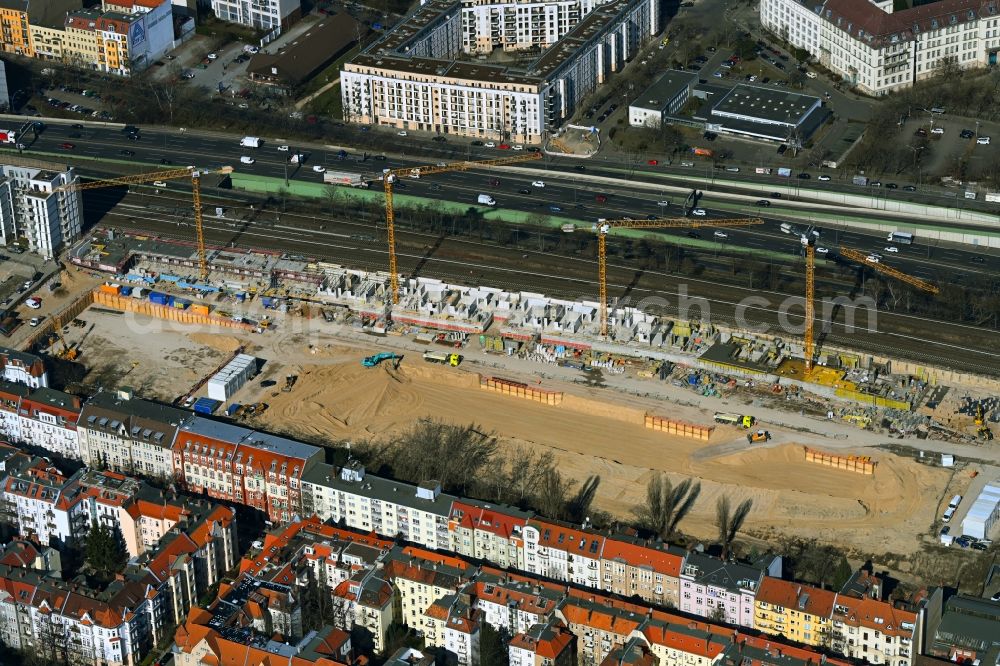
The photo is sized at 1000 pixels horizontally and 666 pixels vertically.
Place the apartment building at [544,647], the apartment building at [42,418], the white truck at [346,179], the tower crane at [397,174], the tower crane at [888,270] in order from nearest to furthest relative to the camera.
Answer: the apartment building at [544,647]
the apartment building at [42,418]
the tower crane at [888,270]
the tower crane at [397,174]
the white truck at [346,179]

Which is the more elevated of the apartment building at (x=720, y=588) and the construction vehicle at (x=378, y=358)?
the apartment building at (x=720, y=588)

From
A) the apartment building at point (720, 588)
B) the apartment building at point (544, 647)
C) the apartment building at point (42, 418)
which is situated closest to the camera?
the apartment building at point (544, 647)

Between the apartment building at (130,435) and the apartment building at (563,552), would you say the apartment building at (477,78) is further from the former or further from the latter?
the apartment building at (563,552)

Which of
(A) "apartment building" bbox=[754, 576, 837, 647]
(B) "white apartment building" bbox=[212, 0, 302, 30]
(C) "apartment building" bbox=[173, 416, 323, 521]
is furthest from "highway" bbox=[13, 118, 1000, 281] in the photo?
(A) "apartment building" bbox=[754, 576, 837, 647]

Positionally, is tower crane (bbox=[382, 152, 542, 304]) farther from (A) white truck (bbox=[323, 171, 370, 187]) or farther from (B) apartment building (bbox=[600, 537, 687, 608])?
(B) apartment building (bbox=[600, 537, 687, 608])

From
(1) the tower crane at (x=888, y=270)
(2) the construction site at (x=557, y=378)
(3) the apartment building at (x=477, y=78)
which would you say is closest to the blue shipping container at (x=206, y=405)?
(2) the construction site at (x=557, y=378)

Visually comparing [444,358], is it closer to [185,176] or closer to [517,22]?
[185,176]

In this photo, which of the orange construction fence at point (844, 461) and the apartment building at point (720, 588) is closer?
the apartment building at point (720, 588)
